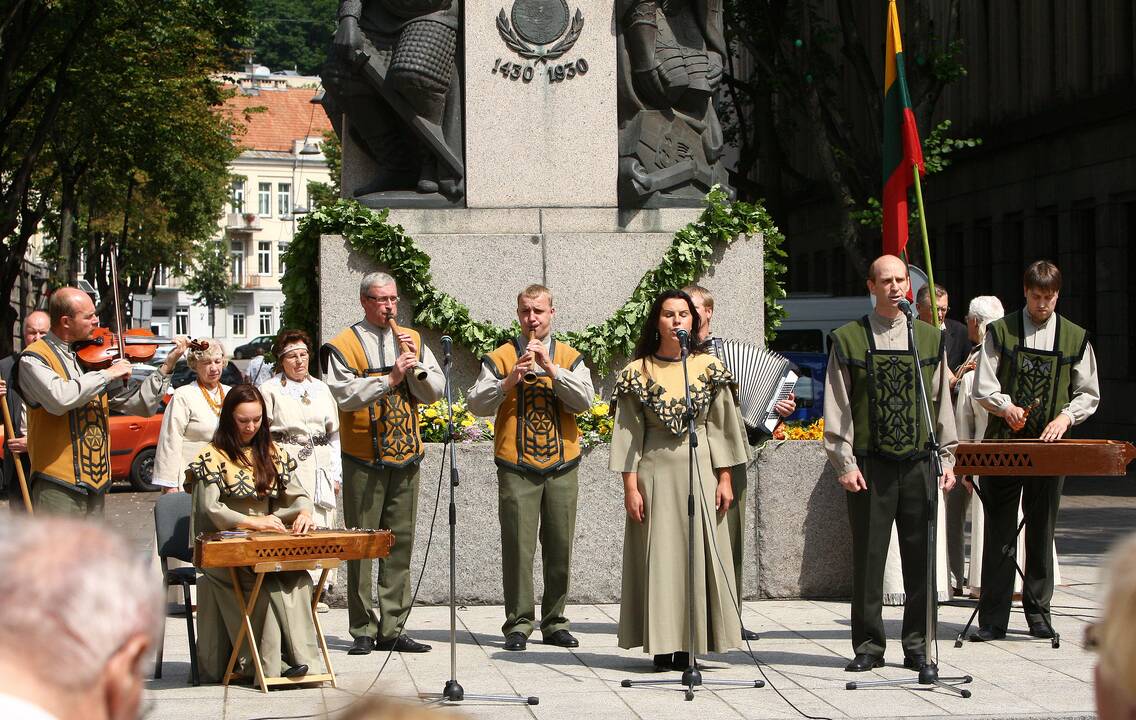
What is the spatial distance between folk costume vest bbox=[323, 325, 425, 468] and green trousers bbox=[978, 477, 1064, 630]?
10.9ft

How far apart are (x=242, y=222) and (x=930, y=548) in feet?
355

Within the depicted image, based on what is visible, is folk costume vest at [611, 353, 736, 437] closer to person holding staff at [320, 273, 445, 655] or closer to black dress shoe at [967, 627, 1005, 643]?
person holding staff at [320, 273, 445, 655]

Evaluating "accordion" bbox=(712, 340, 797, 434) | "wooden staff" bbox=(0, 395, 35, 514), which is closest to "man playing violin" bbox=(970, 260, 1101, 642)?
"accordion" bbox=(712, 340, 797, 434)

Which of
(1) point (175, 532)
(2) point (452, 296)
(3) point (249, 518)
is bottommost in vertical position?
(1) point (175, 532)

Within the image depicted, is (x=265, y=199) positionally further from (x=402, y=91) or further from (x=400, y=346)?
A: (x=400, y=346)

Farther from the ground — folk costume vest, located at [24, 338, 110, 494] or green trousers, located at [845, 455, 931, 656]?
folk costume vest, located at [24, 338, 110, 494]

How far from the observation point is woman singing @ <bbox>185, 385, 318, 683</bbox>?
27.7 feet

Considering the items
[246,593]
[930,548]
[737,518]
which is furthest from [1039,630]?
[246,593]

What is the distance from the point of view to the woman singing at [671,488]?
8617mm

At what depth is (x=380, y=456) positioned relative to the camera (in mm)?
9492

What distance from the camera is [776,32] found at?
2780 centimetres

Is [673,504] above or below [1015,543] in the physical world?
above

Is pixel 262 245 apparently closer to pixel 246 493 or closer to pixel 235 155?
pixel 235 155

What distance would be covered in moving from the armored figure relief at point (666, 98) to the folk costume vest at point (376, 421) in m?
3.20
